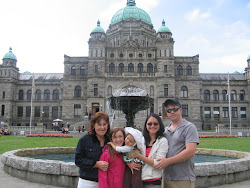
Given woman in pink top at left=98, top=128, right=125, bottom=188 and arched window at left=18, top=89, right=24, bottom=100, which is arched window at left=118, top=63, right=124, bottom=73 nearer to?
arched window at left=18, top=89, right=24, bottom=100

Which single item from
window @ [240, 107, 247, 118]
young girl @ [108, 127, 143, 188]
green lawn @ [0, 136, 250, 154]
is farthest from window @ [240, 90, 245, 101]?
young girl @ [108, 127, 143, 188]

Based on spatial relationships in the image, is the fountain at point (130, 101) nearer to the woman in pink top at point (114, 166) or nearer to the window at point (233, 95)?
the woman in pink top at point (114, 166)

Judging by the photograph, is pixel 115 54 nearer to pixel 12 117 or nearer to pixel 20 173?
pixel 12 117

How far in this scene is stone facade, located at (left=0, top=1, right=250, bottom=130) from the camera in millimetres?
45094

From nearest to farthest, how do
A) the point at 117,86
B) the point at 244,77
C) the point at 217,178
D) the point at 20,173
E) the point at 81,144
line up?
the point at 81,144, the point at 217,178, the point at 20,173, the point at 117,86, the point at 244,77

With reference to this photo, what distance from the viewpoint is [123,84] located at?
148 feet

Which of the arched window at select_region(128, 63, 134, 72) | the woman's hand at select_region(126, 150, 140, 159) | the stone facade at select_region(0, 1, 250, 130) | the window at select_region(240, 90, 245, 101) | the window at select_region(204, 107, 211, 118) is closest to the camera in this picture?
the woman's hand at select_region(126, 150, 140, 159)

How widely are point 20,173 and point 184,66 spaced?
4374 cm

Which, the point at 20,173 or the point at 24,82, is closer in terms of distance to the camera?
the point at 20,173

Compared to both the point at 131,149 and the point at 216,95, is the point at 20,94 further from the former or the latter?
the point at 131,149

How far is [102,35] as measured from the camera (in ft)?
162

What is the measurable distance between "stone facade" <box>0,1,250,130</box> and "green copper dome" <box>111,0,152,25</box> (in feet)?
6.29

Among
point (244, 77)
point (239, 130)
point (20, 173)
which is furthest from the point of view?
point (244, 77)

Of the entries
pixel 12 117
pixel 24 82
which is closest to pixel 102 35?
pixel 24 82
